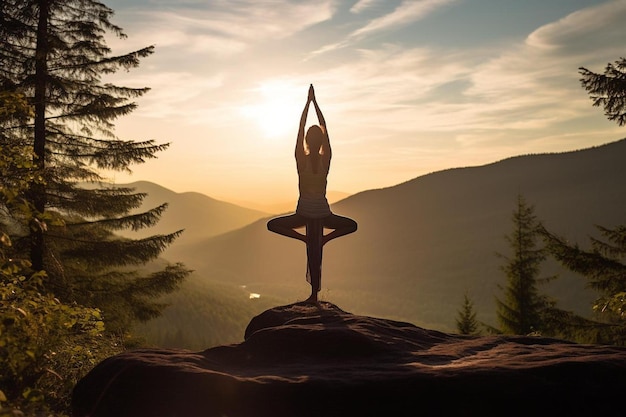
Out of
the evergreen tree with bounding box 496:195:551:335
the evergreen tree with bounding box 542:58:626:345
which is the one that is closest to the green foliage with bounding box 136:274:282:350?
the evergreen tree with bounding box 496:195:551:335

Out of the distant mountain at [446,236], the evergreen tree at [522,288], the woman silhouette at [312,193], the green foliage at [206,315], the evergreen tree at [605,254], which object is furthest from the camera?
the distant mountain at [446,236]

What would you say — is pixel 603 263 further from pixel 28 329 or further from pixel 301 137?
pixel 28 329

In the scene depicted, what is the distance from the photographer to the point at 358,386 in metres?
5.13

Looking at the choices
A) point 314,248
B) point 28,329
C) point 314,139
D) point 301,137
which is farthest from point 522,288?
point 28,329

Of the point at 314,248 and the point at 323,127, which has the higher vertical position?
the point at 323,127

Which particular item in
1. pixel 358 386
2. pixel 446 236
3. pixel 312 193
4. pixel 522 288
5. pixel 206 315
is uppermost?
pixel 446 236

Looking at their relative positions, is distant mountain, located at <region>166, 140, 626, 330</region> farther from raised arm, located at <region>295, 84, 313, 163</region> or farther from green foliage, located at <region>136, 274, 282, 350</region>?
raised arm, located at <region>295, 84, 313, 163</region>

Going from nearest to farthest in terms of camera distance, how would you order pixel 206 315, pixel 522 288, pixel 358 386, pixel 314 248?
pixel 358 386 → pixel 314 248 → pixel 522 288 → pixel 206 315

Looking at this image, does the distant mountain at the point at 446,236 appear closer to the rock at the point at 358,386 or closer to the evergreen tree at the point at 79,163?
the evergreen tree at the point at 79,163

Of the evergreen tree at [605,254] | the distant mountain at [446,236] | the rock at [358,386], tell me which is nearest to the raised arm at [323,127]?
the rock at [358,386]

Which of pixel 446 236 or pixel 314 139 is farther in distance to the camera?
pixel 446 236

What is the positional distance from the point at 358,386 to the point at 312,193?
17.6ft

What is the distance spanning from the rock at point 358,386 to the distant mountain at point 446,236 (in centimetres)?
10289

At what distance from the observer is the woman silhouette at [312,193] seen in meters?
9.95
